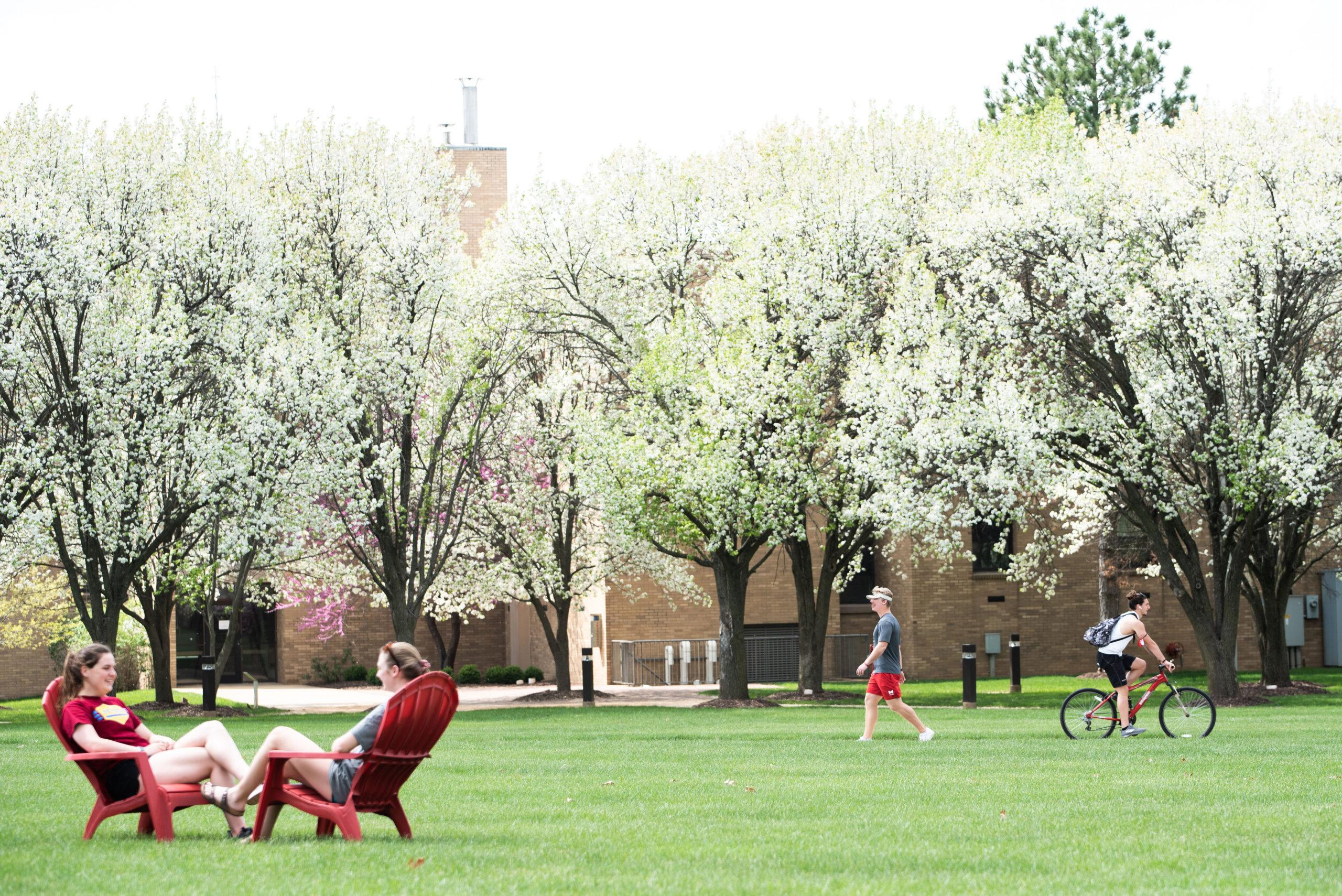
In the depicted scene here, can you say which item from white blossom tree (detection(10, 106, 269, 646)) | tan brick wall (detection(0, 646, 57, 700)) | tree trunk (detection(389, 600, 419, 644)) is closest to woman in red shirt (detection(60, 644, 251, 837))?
white blossom tree (detection(10, 106, 269, 646))

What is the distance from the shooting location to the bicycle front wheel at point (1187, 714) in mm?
16438

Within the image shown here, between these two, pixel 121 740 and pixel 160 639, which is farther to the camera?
pixel 160 639

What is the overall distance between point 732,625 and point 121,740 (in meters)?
19.9

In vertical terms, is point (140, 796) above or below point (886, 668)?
below

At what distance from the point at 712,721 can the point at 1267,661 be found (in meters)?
14.1

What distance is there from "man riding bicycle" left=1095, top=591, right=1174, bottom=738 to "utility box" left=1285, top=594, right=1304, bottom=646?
3076 centimetres

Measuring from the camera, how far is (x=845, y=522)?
27.0 metres

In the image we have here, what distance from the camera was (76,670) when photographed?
336 inches

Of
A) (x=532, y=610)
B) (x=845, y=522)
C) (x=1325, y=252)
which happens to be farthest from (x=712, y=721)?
(x=532, y=610)

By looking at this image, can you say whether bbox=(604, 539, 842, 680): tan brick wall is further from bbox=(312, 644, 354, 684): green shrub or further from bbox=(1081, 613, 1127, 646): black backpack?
bbox=(1081, 613, 1127, 646): black backpack

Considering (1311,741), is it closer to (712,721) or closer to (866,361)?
(712,721)

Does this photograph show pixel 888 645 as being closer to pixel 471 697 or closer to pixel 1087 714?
pixel 1087 714

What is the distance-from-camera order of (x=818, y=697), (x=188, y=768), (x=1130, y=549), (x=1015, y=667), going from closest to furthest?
(x=188, y=768) < (x=818, y=697) < (x=1015, y=667) < (x=1130, y=549)

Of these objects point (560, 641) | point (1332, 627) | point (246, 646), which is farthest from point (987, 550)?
point (246, 646)
